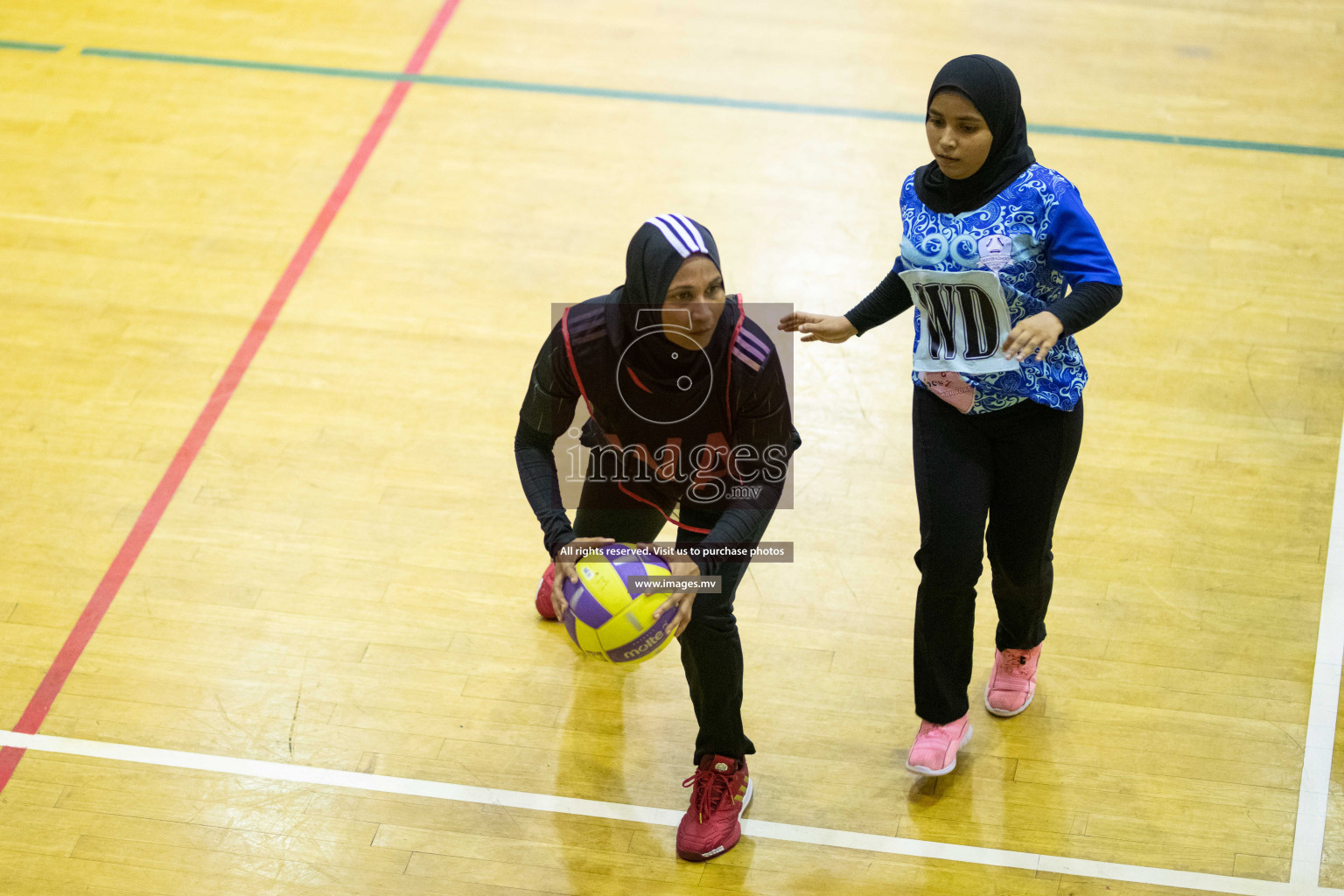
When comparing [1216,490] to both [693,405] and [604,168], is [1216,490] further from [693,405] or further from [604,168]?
[604,168]

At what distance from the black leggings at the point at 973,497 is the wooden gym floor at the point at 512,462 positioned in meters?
0.57

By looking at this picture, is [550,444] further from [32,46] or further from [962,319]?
[32,46]

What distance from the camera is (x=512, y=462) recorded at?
4.37 metres

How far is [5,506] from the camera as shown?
4.23 m

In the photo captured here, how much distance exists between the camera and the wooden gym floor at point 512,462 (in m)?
3.34

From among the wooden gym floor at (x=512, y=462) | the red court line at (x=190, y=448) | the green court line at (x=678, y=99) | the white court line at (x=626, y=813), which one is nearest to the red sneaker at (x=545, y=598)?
the wooden gym floor at (x=512, y=462)

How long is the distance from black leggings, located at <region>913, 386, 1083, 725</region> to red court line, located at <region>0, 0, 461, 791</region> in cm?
256

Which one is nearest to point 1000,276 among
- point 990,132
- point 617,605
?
point 990,132

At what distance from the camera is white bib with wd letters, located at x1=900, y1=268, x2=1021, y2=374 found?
9.21 feet

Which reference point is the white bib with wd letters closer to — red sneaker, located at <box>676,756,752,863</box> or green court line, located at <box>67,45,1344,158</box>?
red sneaker, located at <box>676,756,752,863</box>

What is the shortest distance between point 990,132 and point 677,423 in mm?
961

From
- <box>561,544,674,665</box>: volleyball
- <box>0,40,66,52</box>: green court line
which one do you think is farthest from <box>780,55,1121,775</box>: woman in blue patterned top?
<box>0,40,66,52</box>: green court line

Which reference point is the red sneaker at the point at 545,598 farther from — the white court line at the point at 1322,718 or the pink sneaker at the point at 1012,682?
the white court line at the point at 1322,718

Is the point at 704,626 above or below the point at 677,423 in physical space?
below
